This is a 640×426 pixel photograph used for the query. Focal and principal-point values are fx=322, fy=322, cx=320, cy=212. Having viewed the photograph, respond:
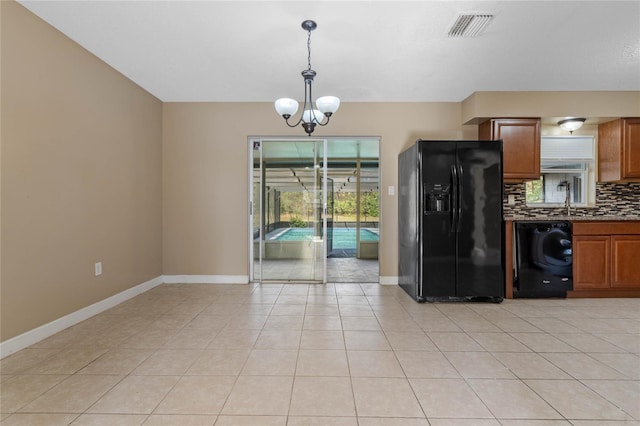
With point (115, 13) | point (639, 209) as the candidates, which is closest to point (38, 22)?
point (115, 13)

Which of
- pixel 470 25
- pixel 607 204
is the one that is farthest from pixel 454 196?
pixel 607 204

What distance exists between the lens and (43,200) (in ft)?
8.34

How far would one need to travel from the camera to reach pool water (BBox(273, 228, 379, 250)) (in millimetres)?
4660

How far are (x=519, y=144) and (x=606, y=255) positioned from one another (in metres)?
1.63

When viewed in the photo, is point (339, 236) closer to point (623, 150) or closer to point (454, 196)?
point (454, 196)

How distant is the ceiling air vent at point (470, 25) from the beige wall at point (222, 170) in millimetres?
1778

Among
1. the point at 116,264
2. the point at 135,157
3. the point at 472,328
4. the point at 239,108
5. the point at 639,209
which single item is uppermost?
the point at 239,108

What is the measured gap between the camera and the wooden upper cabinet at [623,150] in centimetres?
399

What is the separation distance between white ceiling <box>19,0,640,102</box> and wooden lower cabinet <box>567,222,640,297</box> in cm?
170

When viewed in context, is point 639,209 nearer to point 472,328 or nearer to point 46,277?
point 472,328

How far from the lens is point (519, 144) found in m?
3.99

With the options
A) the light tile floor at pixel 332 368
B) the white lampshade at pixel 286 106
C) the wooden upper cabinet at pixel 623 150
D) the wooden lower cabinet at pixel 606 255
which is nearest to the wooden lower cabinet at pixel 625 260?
the wooden lower cabinet at pixel 606 255

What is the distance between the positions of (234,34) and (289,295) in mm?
2799

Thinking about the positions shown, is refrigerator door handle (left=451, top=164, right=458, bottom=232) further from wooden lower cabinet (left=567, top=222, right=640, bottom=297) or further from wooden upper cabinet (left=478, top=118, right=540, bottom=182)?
wooden lower cabinet (left=567, top=222, right=640, bottom=297)
